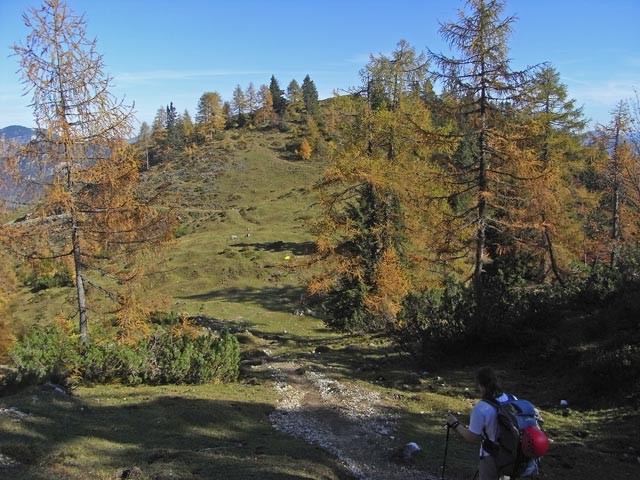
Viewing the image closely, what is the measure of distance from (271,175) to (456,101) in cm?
7941

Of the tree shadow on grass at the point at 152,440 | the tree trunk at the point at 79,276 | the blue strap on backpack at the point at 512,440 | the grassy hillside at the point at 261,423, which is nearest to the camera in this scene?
the blue strap on backpack at the point at 512,440

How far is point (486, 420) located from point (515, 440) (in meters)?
0.31

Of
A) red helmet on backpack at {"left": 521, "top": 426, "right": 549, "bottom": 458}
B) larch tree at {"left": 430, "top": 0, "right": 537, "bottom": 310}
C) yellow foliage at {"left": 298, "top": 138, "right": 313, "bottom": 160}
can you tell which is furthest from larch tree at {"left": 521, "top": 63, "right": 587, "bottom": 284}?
yellow foliage at {"left": 298, "top": 138, "right": 313, "bottom": 160}

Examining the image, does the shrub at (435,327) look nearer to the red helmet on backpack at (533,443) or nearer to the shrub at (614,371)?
the shrub at (614,371)

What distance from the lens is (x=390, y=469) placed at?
7.23 meters

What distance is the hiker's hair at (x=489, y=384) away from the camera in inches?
190

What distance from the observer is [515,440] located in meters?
4.55

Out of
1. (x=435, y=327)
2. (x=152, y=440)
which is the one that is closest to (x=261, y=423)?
(x=152, y=440)

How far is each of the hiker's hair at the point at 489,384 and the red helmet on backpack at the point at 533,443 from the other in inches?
18.4

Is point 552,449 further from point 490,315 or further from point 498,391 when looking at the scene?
point 490,315

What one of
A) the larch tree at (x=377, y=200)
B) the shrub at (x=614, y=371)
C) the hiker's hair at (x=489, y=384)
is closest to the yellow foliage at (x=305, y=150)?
the larch tree at (x=377, y=200)

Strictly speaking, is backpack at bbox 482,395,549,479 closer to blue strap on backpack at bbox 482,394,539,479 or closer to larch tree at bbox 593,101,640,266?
blue strap on backpack at bbox 482,394,539,479

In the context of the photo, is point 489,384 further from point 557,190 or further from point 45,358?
point 557,190

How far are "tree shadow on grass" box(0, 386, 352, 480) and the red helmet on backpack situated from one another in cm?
288
